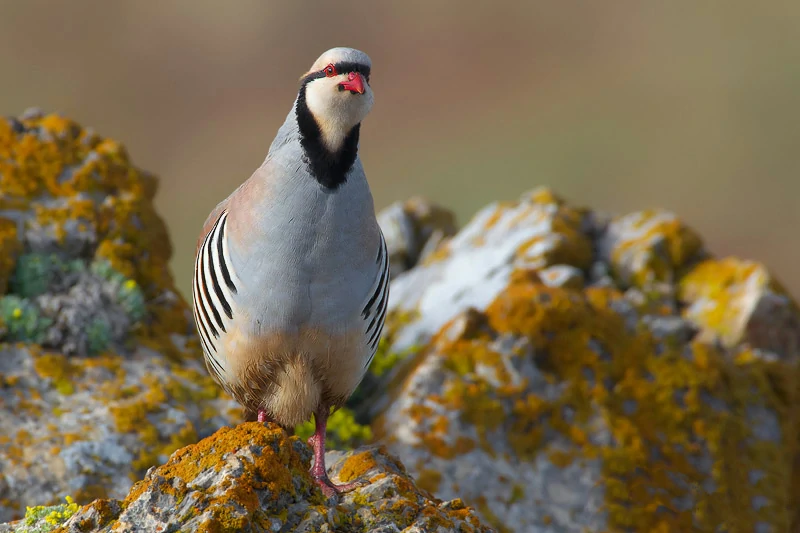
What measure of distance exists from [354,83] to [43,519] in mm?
2280

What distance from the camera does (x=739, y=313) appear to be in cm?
762

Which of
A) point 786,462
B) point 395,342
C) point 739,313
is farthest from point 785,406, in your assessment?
point 395,342

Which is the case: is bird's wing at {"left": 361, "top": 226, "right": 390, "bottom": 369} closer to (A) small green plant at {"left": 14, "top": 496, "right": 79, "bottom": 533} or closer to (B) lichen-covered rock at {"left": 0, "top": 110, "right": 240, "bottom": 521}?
(A) small green plant at {"left": 14, "top": 496, "right": 79, "bottom": 533}

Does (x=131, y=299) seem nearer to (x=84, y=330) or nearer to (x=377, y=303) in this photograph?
(x=84, y=330)

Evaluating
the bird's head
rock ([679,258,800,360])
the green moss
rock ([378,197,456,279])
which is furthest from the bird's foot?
rock ([378,197,456,279])

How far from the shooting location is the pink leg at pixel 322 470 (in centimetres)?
385

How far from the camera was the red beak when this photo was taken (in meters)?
3.93

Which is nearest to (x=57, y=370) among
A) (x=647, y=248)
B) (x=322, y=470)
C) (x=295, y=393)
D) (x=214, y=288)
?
(x=214, y=288)

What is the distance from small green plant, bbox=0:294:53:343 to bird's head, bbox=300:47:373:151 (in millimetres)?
2709

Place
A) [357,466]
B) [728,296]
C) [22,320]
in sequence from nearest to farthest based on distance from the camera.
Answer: [357,466]
[22,320]
[728,296]

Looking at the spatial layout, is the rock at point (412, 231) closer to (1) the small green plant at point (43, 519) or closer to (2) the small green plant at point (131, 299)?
(2) the small green plant at point (131, 299)

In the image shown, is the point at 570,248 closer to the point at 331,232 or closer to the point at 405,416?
the point at 405,416

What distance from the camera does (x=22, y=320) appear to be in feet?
18.7

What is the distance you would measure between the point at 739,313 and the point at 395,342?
118 inches
